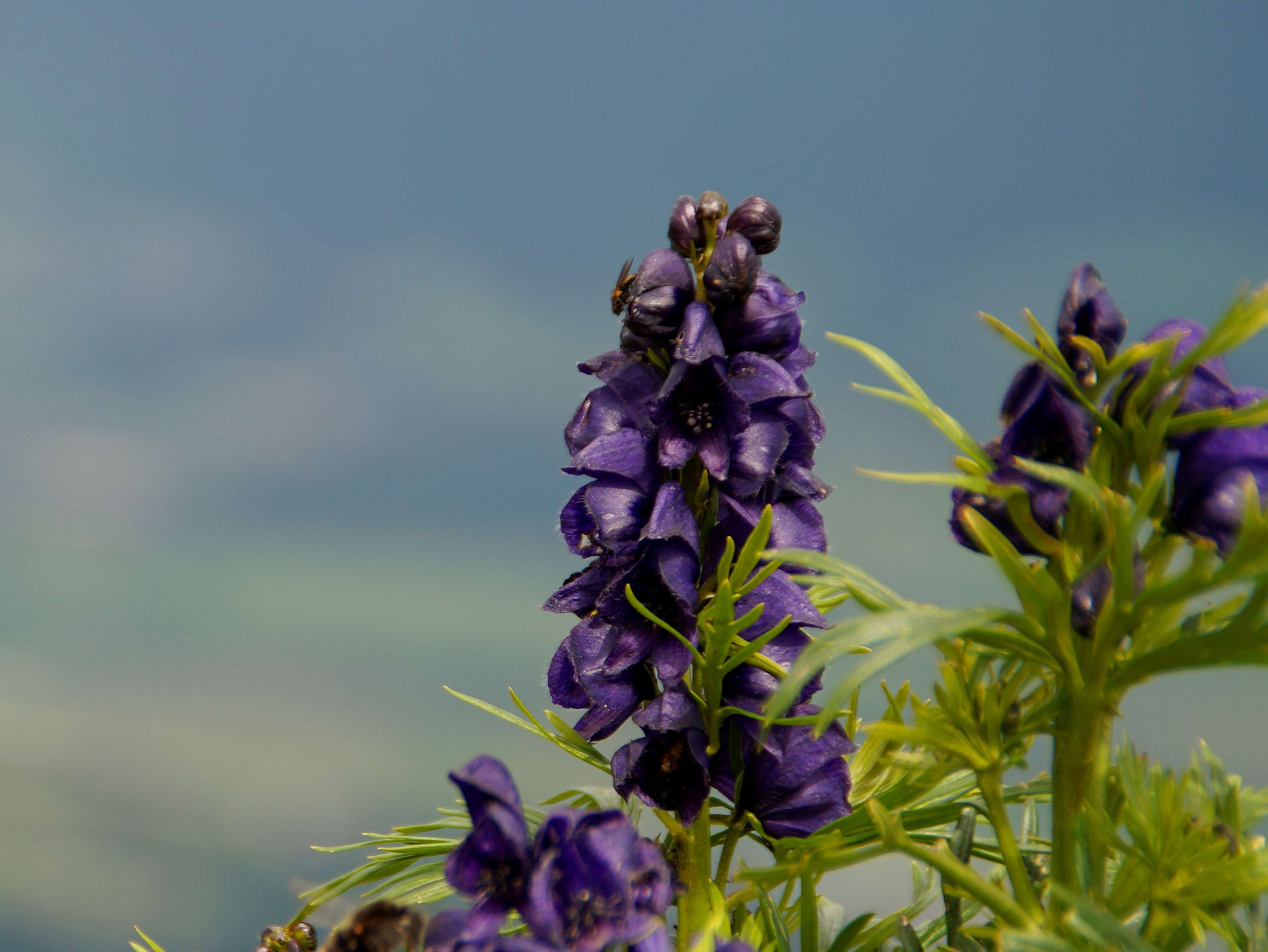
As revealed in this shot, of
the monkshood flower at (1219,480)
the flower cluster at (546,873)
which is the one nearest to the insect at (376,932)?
the flower cluster at (546,873)

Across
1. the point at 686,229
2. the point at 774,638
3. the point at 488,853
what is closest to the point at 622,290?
the point at 686,229

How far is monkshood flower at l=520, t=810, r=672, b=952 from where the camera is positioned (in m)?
0.77

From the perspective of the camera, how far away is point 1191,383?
38.5 inches

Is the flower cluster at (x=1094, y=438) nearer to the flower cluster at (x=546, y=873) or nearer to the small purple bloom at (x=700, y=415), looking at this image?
the small purple bloom at (x=700, y=415)

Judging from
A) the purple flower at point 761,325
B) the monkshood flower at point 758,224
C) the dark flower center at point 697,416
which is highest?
the monkshood flower at point 758,224

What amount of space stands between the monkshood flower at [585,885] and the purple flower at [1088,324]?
0.57 m

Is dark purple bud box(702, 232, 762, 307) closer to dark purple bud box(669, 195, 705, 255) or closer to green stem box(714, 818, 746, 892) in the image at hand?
dark purple bud box(669, 195, 705, 255)

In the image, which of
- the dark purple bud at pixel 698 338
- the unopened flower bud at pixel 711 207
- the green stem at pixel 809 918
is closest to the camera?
the green stem at pixel 809 918

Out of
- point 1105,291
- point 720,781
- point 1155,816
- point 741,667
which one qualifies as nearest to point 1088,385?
point 1105,291

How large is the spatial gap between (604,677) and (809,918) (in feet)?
1.08

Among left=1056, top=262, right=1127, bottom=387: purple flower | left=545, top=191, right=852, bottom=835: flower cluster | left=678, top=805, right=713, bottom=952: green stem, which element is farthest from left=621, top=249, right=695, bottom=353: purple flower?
left=678, top=805, right=713, bottom=952: green stem

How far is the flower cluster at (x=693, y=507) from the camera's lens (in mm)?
1222

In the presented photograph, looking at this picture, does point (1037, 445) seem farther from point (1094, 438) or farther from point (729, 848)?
point (729, 848)

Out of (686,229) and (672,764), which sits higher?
(686,229)
